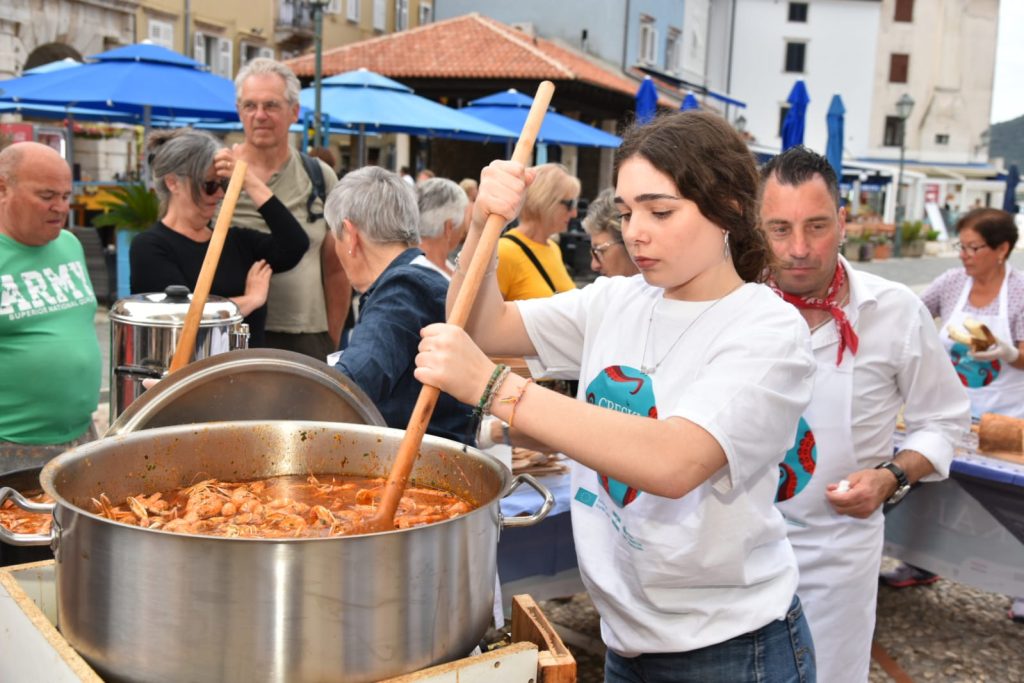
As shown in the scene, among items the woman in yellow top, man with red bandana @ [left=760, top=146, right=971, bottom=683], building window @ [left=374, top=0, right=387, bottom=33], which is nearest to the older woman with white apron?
the woman in yellow top

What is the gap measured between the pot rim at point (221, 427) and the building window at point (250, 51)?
88.7 ft

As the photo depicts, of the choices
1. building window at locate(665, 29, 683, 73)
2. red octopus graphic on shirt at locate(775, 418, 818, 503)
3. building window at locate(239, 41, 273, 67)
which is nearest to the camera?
red octopus graphic on shirt at locate(775, 418, 818, 503)

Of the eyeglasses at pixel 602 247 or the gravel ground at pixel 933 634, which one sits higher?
the eyeglasses at pixel 602 247

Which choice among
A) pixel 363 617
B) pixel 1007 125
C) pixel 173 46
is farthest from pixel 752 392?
pixel 1007 125

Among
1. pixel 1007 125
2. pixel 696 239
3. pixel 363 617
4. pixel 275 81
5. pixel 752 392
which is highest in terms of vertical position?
pixel 1007 125

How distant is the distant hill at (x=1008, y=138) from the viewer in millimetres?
125438

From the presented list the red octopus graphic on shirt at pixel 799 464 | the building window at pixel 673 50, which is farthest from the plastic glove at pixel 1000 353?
the building window at pixel 673 50

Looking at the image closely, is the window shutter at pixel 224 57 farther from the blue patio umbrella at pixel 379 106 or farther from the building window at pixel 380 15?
the blue patio umbrella at pixel 379 106

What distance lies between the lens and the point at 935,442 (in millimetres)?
2754

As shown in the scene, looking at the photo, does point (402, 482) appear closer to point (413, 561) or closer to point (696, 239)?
point (413, 561)

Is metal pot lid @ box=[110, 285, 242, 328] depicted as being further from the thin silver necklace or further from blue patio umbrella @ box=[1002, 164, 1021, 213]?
blue patio umbrella @ box=[1002, 164, 1021, 213]

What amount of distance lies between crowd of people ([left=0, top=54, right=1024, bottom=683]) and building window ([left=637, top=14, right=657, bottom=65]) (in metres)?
31.6

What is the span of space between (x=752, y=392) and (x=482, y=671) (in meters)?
0.60

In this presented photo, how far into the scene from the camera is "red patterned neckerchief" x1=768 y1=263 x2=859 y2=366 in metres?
2.67
